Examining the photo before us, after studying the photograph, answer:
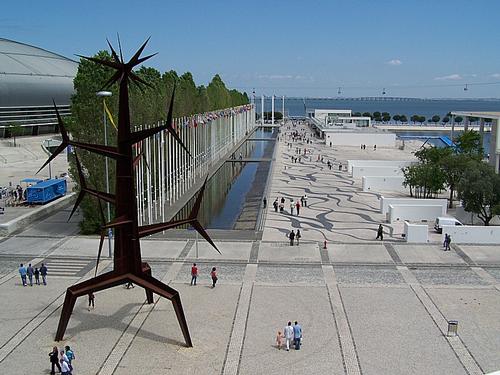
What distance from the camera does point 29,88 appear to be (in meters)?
85.8

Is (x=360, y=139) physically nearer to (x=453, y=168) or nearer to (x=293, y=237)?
(x=453, y=168)

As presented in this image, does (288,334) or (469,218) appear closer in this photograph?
(288,334)

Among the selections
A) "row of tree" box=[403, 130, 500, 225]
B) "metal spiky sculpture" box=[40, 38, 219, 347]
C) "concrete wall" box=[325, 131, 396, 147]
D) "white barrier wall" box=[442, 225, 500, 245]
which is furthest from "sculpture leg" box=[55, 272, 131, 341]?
"concrete wall" box=[325, 131, 396, 147]

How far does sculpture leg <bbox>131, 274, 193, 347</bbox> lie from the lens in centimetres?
1775

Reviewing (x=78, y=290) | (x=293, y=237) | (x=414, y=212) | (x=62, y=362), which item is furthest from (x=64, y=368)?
(x=414, y=212)

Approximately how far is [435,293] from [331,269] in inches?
193

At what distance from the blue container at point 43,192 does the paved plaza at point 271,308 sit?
6.68 metres

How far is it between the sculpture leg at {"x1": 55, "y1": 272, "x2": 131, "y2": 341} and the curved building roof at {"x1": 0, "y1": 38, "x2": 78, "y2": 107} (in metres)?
70.4

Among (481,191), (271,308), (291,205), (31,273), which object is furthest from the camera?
(291,205)

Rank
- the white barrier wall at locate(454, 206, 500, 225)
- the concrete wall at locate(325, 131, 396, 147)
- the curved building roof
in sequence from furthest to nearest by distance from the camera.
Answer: the concrete wall at locate(325, 131, 396, 147), the curved building roof, the white barrier wall at locate(454, 206, 500, 225)

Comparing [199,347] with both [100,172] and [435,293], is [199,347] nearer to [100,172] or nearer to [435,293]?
[435,293]

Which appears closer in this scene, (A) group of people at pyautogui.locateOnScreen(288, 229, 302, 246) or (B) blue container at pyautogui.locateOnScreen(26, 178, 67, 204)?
(A) group of people at pyautogui.locateOnScreen(288, 229, 302, 246)

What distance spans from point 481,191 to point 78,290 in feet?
82.4

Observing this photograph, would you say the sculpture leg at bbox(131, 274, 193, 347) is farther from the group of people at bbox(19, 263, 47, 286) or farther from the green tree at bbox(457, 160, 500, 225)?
the green tree at bbox(457, 160, 500, 225)
